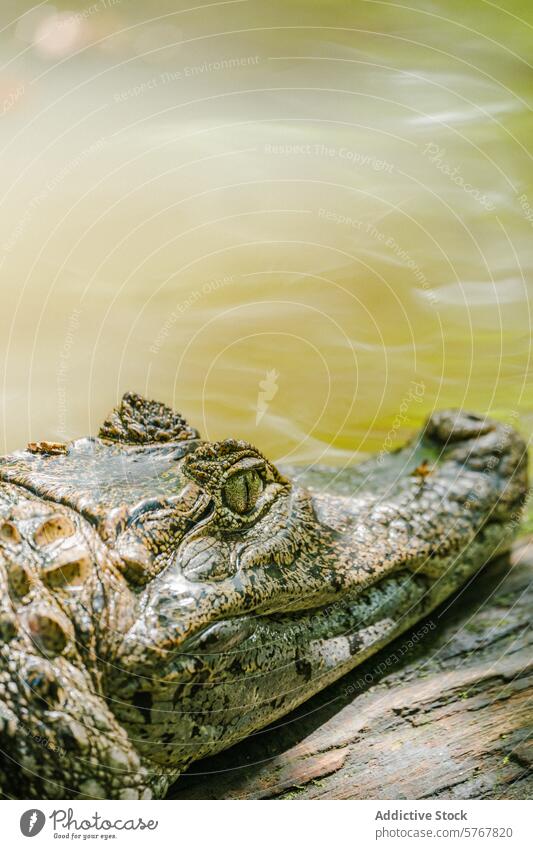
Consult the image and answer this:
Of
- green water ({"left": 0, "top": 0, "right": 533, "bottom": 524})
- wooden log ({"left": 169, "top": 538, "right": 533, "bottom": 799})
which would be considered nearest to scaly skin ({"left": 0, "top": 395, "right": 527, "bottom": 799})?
wooden log ({"left": 169, "top": 538, "right": 533, "bottom": 799})

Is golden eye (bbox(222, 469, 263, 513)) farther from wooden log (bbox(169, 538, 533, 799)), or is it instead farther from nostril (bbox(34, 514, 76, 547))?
wooden log (bbox(169, 538, 533, 799))

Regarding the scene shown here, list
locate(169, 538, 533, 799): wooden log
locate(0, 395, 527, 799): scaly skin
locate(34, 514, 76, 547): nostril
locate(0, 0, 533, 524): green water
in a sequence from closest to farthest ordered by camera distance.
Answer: locate(0, 395, 527, 799): scaly skin
locate(34, 514, 76, 547): nostril
locate(169, 538, 533, 799): wooden log
locate(0, 0, 533, 524): green water

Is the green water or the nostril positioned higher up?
the green water

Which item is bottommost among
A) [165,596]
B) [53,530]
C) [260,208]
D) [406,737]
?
[406,737]

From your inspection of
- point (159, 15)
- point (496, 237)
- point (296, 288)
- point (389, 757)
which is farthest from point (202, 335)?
point (389, 757)

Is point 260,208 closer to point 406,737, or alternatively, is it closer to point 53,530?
point 53,530

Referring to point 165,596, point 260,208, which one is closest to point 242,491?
point 165,596

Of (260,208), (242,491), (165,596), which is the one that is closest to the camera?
(165,596)

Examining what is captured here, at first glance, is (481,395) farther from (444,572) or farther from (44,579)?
(44,579)

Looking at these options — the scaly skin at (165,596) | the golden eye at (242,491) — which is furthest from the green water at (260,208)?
the golden eye at (242,491)
